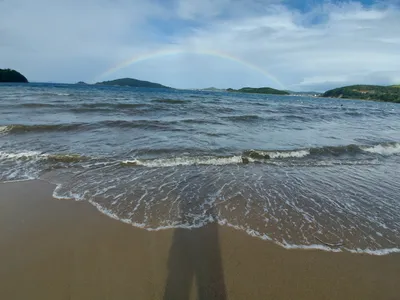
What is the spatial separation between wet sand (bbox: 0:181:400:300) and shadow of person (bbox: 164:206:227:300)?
0.01 meters

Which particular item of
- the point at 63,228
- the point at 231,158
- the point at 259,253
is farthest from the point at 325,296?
the point at 231,158

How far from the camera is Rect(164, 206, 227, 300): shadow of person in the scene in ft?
9.78

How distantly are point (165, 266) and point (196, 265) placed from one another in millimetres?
445

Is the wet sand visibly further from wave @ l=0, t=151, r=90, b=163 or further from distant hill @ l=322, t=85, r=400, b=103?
distant hill @ l=322, t=85, r=400, b=103

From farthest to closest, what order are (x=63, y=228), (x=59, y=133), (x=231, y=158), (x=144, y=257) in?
(x=59, y=133), (x=231, y=158), (x=63, y=228), (x=144, y=257)

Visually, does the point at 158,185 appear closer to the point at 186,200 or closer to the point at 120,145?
the point at 186,200

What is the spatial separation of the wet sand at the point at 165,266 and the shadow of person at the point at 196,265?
0.04 feet

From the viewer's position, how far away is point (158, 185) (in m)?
6.39

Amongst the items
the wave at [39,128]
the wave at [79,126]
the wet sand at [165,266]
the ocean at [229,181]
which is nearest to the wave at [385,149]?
the ocean at [229,181]

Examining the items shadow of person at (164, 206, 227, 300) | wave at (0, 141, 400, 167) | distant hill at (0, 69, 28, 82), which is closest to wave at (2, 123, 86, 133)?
wave at (0, 141, 400, 167)

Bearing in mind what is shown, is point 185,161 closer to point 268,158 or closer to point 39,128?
point 268,158

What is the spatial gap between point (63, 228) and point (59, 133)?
378 inches

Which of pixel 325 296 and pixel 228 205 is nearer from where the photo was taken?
pixel 325 296

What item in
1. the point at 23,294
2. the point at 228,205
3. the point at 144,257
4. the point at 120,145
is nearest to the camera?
the point at 23,294
